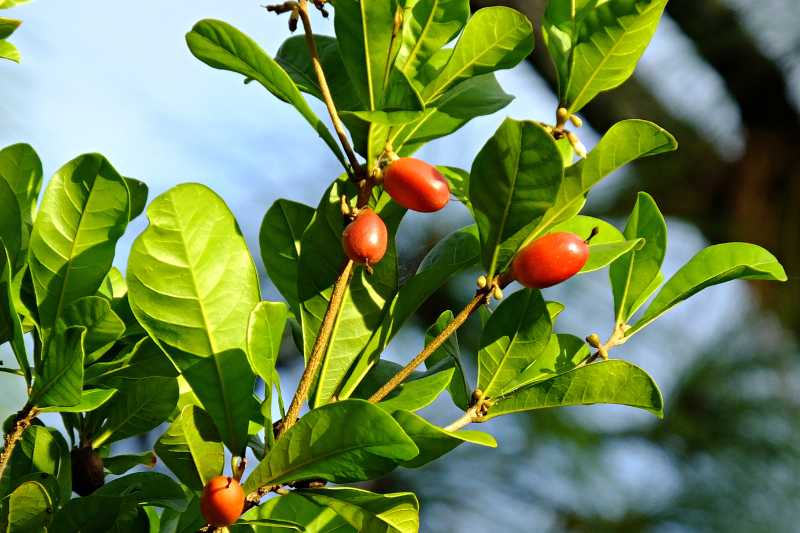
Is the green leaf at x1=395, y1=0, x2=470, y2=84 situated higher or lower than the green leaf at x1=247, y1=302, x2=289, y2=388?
higher

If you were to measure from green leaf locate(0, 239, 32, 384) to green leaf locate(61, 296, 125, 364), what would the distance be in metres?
0.03

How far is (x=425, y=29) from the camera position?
71 cm

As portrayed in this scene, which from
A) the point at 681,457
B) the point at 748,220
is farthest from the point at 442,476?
the point at 748,220

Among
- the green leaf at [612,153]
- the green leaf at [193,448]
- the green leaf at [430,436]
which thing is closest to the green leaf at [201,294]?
the green leaf at [193,448]

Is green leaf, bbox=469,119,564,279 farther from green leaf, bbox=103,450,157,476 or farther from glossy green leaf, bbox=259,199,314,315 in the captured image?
green leaf, bbox=103,450,157,476

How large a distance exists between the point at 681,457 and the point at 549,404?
2378 mm

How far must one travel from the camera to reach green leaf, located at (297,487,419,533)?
0.64m

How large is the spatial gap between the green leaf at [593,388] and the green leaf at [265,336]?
18 cm

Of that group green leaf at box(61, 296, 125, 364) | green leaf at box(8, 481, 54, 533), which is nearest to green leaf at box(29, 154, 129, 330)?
green leaf at box(61, 296, 125, 364)

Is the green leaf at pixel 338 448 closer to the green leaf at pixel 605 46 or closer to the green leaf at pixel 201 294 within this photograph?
the green leaf at pixel 201 294

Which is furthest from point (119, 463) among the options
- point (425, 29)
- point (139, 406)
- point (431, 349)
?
point (425, 29)

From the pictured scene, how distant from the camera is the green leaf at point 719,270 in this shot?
750 millimetres

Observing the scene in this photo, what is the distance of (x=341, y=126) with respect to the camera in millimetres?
656

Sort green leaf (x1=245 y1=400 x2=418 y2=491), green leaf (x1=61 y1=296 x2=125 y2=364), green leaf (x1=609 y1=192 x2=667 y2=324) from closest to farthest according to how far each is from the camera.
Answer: green leaf (x1=245 y1=400 x2=418 y2=491) < green leaf (x1=61 y1=296 x2=125 y2=364) < green leaf (x1=609 y1=192 x2=667 y2=324)
